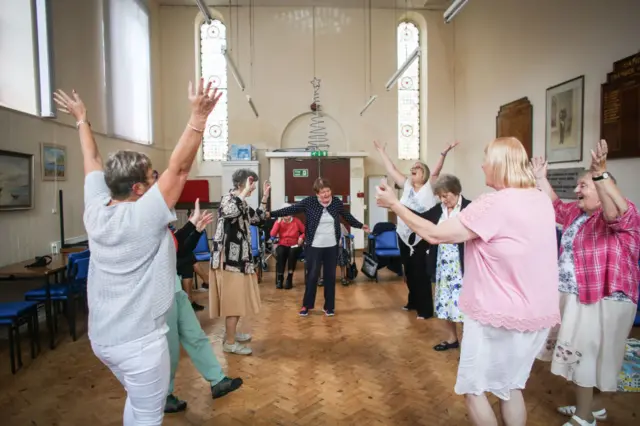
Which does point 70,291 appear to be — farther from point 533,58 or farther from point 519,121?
point 533,58

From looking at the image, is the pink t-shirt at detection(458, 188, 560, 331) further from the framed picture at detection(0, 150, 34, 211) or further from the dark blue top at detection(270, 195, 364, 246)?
the framed picture at detection(0, 150, 34, 211)

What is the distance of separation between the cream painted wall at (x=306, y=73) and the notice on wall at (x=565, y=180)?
13.5 ft

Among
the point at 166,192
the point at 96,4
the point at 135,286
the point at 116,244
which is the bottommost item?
the point at 135,286

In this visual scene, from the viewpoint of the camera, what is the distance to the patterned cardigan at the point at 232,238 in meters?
3.44

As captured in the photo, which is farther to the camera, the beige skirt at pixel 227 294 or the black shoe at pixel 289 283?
the black shoe at pixel 289 283

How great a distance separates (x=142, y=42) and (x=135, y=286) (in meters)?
8.68

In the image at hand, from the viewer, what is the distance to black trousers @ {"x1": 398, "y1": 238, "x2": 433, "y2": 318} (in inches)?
181

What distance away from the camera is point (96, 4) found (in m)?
6.65

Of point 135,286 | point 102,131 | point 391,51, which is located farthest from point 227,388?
point 391,51

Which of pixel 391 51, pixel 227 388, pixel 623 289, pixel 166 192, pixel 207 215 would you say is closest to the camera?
pixel 166 192

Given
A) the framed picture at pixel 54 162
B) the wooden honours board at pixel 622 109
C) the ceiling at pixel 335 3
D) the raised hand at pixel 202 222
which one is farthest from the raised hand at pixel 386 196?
the ceiling at pixel 335 3

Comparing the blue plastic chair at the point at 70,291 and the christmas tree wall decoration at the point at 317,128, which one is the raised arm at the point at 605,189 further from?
the christmas tree wall decoration at the point at 317,128

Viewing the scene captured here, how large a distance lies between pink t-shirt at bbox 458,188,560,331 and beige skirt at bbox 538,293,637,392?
870 millimetres

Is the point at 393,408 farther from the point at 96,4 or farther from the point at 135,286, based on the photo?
the point at 96,4
